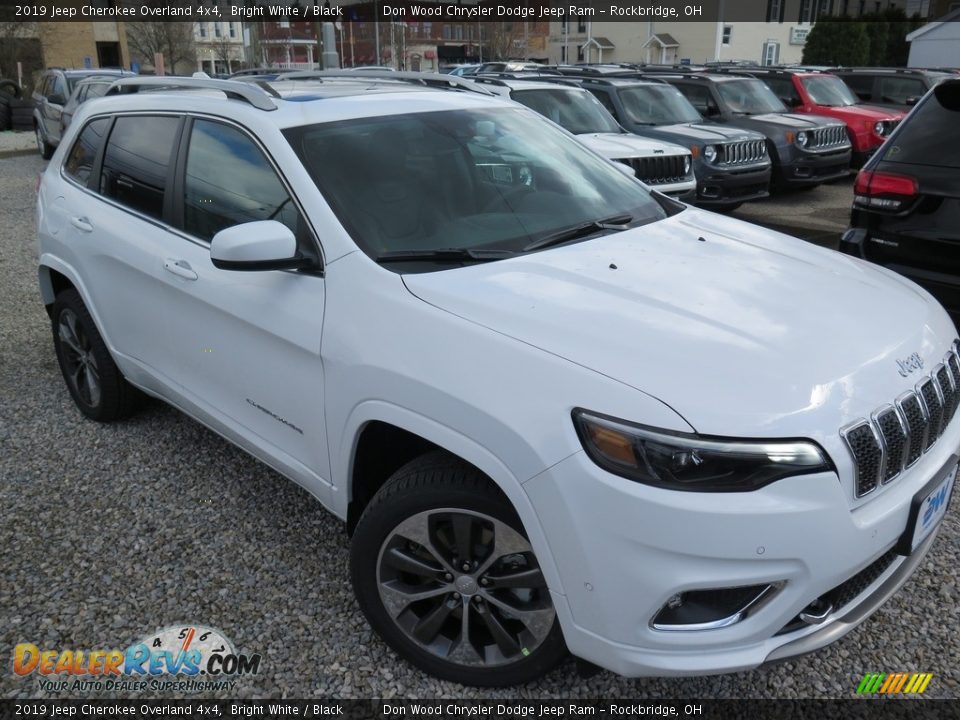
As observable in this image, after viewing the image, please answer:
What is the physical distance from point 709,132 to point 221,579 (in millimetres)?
8860

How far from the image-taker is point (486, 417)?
6.86ft

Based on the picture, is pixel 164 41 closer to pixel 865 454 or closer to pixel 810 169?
pixel 810 169

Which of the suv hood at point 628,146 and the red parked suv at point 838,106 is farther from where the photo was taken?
the red parked suv at point 838,106

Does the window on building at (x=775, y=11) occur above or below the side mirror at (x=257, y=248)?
above

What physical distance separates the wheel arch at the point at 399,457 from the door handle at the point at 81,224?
2096 millimetres

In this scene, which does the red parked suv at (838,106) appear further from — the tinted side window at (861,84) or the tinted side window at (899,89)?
the tinted side window at (899,89)

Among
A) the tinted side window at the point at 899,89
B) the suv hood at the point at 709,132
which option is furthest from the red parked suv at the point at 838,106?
the suv hood at the point at 709,132

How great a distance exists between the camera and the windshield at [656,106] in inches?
427

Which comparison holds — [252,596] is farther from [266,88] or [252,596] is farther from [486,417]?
[266,88]

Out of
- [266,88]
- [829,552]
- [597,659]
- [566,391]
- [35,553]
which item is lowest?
[35,553]

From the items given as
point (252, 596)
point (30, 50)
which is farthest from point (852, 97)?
point (30, 50)

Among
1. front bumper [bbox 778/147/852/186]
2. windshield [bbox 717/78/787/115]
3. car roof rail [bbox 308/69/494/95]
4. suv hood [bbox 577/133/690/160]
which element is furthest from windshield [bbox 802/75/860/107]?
car roof rail [bbox 308/69/494/95]

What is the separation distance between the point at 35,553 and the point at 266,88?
210 centimetres

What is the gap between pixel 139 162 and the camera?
370 cm
